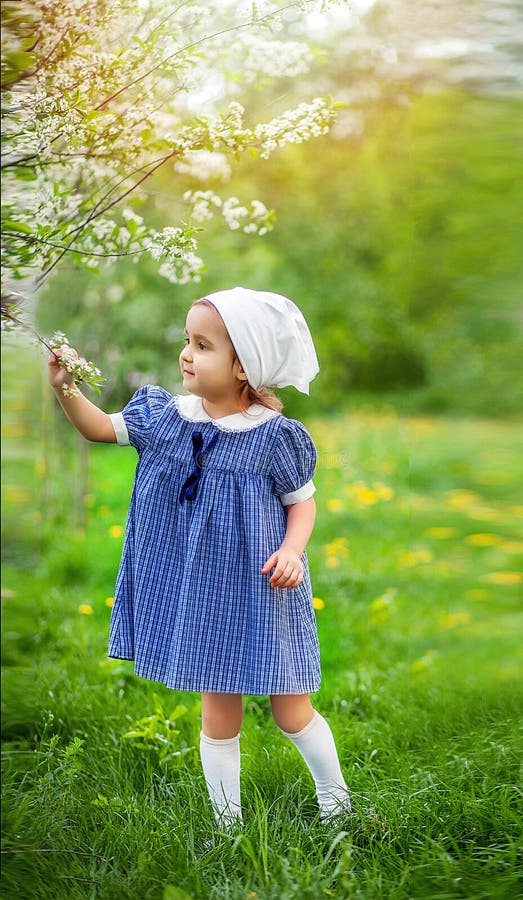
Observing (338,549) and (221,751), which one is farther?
(338,549)

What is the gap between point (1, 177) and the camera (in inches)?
75.3

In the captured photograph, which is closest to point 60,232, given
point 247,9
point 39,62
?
point 39,62

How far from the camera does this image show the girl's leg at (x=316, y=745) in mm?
1939

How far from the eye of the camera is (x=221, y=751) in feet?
6.35

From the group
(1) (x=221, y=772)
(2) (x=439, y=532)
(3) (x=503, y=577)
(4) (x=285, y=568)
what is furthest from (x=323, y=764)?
(2) (x=439, y=532)

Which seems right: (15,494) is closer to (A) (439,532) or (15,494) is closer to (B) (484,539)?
(A) (439,532)

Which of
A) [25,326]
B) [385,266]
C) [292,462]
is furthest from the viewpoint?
[385,266]

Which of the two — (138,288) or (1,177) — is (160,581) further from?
(138,288)

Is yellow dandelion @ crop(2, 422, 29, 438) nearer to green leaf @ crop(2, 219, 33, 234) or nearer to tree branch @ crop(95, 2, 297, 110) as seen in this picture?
green leaf @ crop(2, 219, 33, 234)

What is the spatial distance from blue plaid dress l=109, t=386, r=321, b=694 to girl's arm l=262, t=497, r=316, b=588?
0.02m

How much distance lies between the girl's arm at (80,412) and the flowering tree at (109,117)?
0.13 m

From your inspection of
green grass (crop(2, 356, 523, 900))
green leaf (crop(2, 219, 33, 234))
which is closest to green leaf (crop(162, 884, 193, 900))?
green grass (crop(2, 356, 523, 900))

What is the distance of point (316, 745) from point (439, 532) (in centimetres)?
330

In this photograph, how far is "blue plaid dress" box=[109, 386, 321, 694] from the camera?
1848 mm
